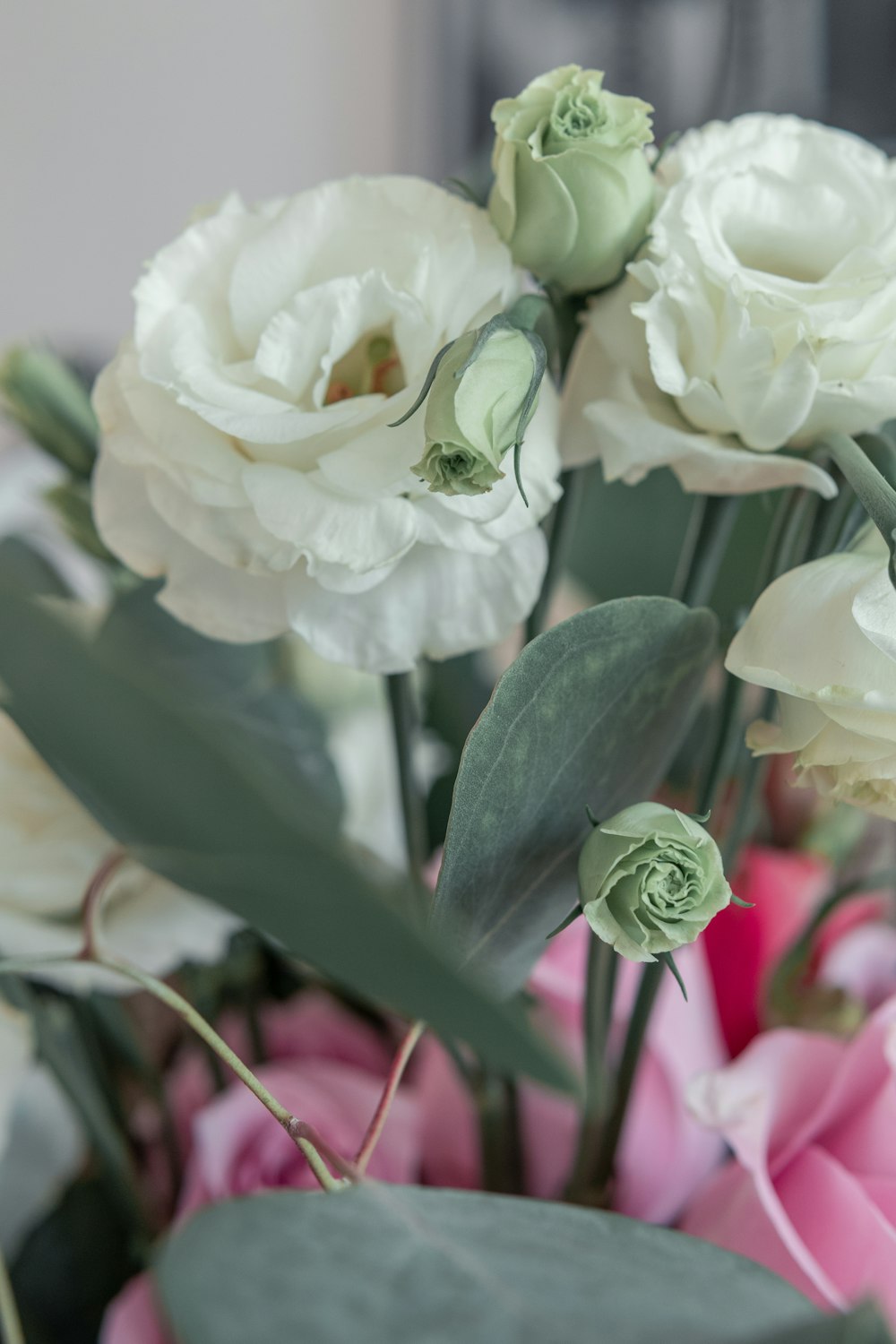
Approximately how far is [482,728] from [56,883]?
0.42 feet

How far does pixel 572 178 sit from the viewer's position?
170 mm

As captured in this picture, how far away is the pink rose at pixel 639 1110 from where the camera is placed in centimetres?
26

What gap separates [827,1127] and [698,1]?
34.4 inches

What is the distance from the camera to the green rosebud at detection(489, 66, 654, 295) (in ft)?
0.56

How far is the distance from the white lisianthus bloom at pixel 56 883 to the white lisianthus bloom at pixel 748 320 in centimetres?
13

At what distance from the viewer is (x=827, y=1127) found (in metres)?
0.23

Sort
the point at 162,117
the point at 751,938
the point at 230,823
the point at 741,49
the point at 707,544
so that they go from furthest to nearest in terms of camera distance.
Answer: the point at 162,117
the point at 741,49
the point at 751,938
the point at 707,544
the point at 230,823

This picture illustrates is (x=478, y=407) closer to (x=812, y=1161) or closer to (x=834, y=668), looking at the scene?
(x=834, y=668)

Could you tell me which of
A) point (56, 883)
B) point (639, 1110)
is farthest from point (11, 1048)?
point (639, 1110)

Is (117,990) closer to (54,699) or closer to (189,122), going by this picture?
(54,699)

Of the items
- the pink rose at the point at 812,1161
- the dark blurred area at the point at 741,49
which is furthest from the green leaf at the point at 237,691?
the dark blurred area at the point at 741,49

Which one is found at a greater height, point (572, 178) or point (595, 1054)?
point (572, 178)

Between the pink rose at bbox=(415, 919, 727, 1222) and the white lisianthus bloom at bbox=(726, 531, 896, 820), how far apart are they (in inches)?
4.0

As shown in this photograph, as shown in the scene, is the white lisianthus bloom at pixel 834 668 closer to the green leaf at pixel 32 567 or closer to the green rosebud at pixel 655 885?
the green rosebud at pixel 655 885
